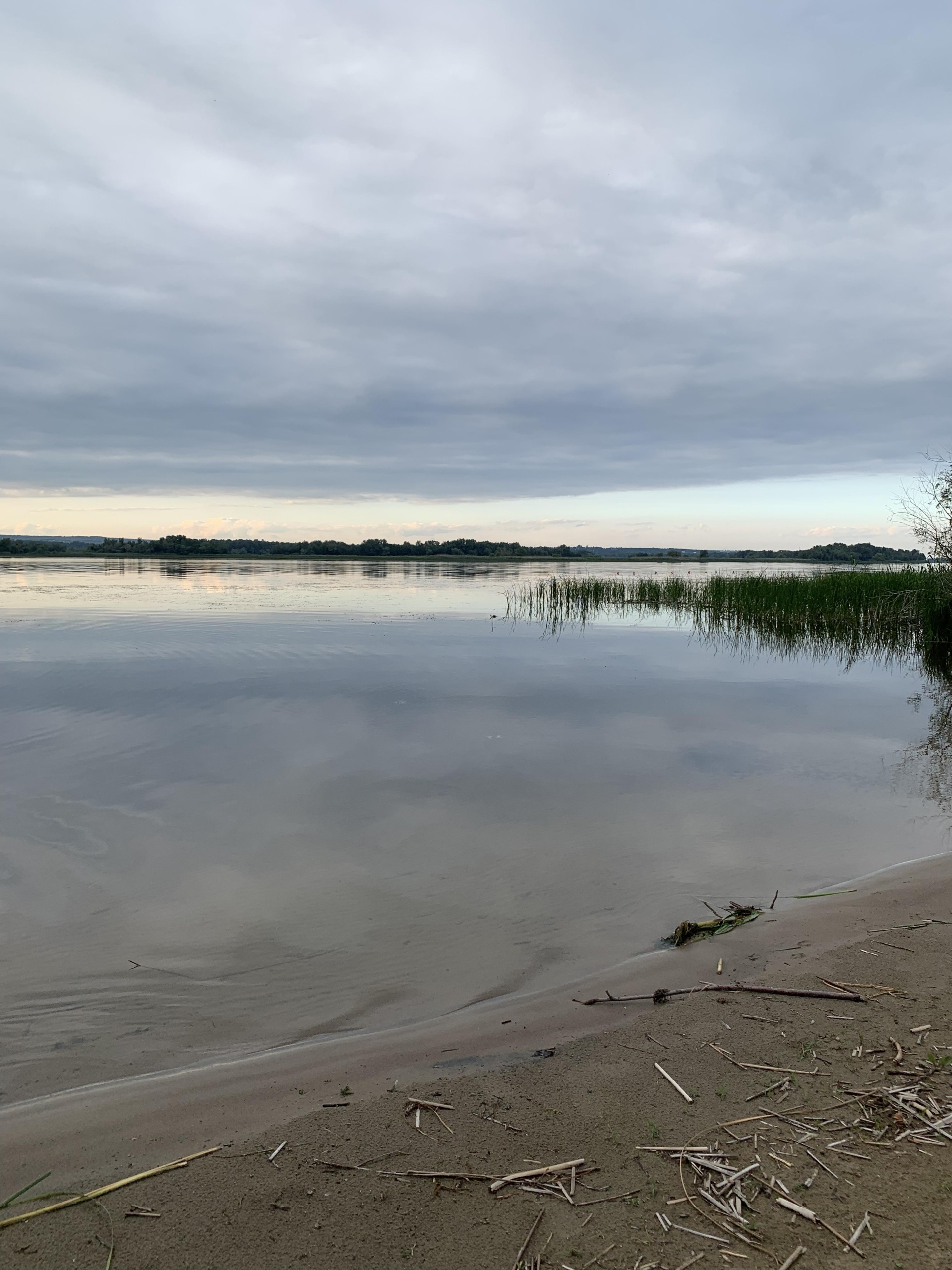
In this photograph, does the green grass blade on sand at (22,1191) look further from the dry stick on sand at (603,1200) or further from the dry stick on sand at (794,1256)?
the dry stick on sand at (794,1256)

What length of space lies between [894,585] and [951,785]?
15.6m

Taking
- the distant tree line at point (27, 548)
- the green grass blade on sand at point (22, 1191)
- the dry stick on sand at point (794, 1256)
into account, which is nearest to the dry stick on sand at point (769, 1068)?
the dry stick on sand at point (794, 1256)

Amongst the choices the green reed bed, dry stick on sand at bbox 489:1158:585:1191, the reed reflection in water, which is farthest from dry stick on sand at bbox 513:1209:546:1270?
the green reed bed

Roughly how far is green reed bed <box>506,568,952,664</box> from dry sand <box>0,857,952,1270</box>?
53.0 feet

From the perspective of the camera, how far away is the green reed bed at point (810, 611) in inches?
769

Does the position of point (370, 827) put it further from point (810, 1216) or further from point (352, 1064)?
point (810, 1216)

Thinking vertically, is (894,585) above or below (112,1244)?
above

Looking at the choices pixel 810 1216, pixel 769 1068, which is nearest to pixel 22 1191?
pixel 810 1216

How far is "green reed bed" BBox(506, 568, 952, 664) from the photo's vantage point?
64.1ft

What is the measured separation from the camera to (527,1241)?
7.32ft

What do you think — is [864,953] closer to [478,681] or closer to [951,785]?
[951,785]

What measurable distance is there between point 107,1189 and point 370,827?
13.2ft

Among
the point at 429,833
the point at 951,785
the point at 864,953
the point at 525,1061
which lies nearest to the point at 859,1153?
the point at 525,1061

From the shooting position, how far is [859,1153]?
8.34 feet
